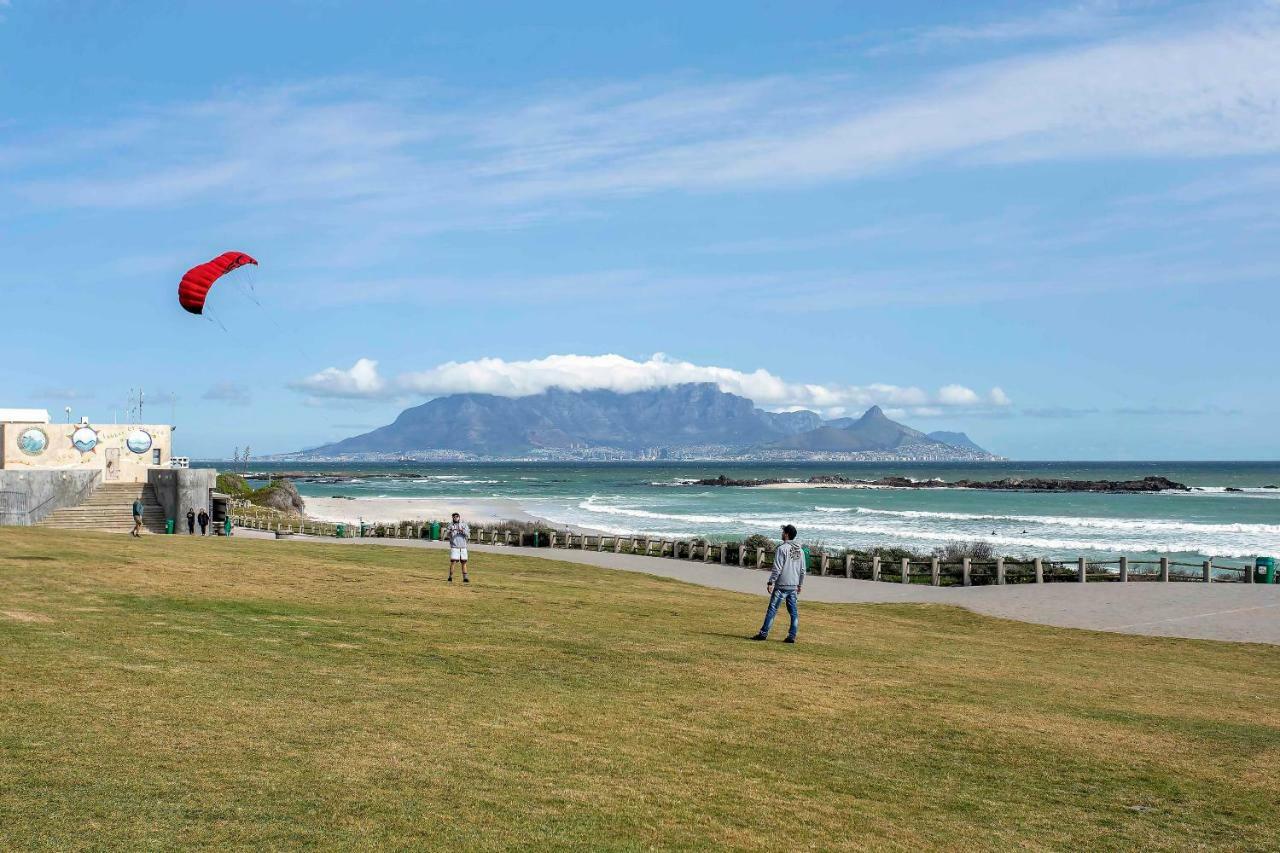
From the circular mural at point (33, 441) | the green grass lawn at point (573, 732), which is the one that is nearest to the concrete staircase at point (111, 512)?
the circular mural at point (33, 441)

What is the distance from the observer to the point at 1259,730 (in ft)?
45.8

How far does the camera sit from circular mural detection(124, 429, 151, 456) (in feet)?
174

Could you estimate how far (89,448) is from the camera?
170ft

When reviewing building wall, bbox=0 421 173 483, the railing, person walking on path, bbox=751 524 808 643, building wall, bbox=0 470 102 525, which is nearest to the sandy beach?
building wall, bbox=0 421 173 483

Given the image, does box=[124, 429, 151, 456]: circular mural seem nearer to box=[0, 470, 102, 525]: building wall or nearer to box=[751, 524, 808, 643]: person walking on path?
box=[0, 470, 102, 525]: building wall

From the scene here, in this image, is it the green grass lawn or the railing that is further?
the railing

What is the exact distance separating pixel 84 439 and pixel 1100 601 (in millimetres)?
45001

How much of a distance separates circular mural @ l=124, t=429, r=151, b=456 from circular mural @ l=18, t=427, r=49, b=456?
3.60 metres

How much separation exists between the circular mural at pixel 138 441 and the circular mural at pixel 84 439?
1.61 m

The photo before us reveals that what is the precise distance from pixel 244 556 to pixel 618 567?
15631mm

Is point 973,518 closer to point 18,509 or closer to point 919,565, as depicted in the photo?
point 919,565

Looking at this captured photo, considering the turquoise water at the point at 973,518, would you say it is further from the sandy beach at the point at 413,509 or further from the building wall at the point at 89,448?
the building wall at the point at 89,448

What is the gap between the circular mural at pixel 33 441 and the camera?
50469 mm

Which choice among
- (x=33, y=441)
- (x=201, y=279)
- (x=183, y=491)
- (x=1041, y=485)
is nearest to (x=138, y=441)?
(x=33, y=441)
